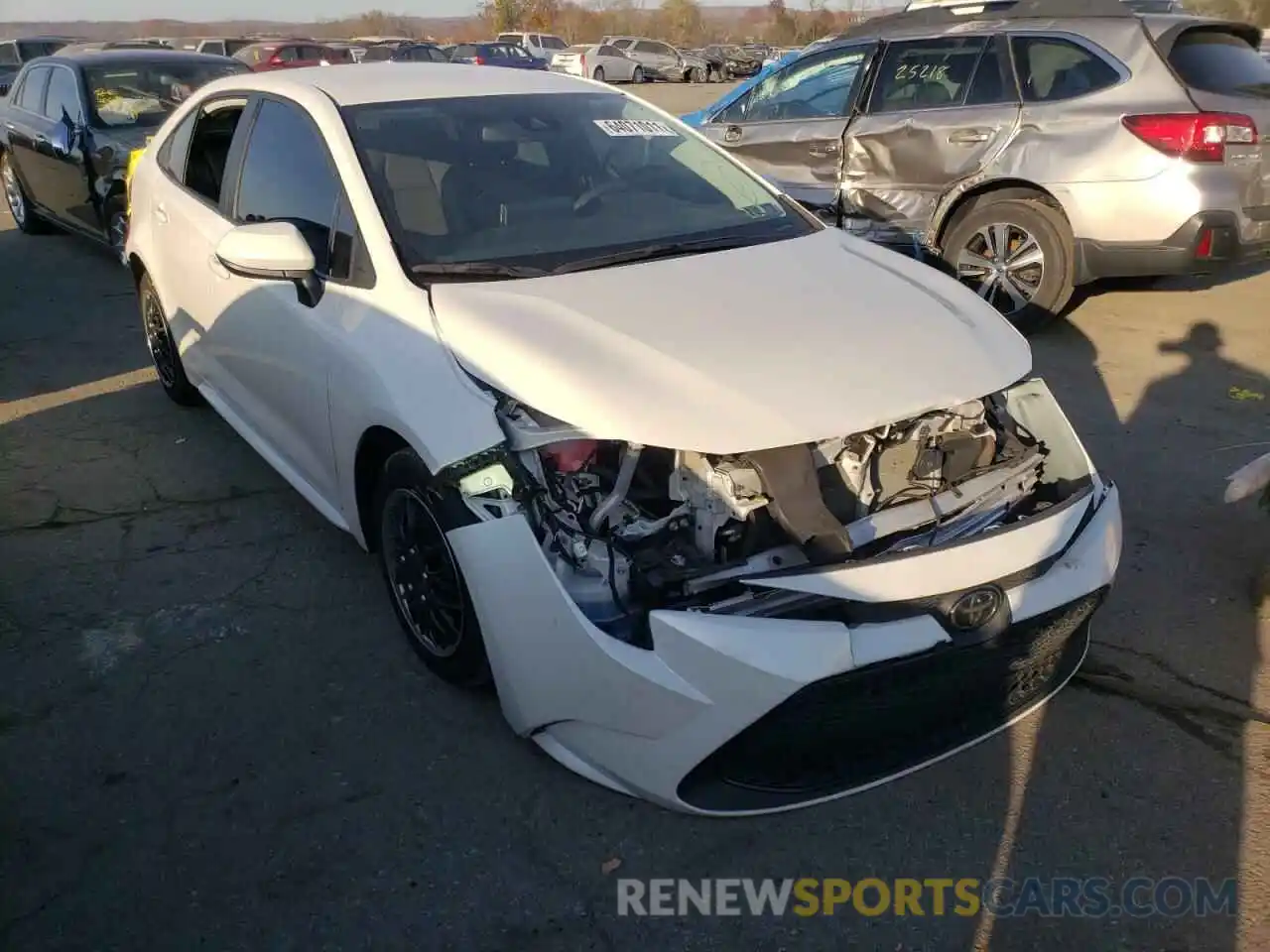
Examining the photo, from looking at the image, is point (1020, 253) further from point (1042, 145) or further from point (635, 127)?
point (635, 127)

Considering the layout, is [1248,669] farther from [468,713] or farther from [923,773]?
[468,713]

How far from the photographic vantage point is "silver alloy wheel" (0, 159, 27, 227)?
9844 mm

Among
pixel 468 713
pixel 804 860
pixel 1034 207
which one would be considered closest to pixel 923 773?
pixel 804 860

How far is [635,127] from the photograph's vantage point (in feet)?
12.8

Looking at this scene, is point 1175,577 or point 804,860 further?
point 1175,577

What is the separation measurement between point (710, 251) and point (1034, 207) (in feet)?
11.3

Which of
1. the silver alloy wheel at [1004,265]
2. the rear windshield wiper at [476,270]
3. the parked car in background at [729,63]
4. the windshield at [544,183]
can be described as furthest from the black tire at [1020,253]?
the parked car in background at [729,63]

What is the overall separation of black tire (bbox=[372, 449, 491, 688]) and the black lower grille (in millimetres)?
764

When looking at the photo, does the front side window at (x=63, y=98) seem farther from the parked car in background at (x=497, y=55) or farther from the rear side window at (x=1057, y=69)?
the parked car in background at (x=497, y=55)

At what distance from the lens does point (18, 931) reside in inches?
92.0

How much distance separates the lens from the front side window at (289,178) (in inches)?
131

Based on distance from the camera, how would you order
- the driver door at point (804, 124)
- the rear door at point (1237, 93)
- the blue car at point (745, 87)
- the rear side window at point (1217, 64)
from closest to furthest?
the rear door at point (1237, 93) → the rear side window at point (1217, 64) → the driver door at point (804, 124) → the blue car at point (745, 87)

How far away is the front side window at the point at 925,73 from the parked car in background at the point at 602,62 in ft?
88.7

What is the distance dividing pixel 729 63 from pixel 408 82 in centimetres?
3764
